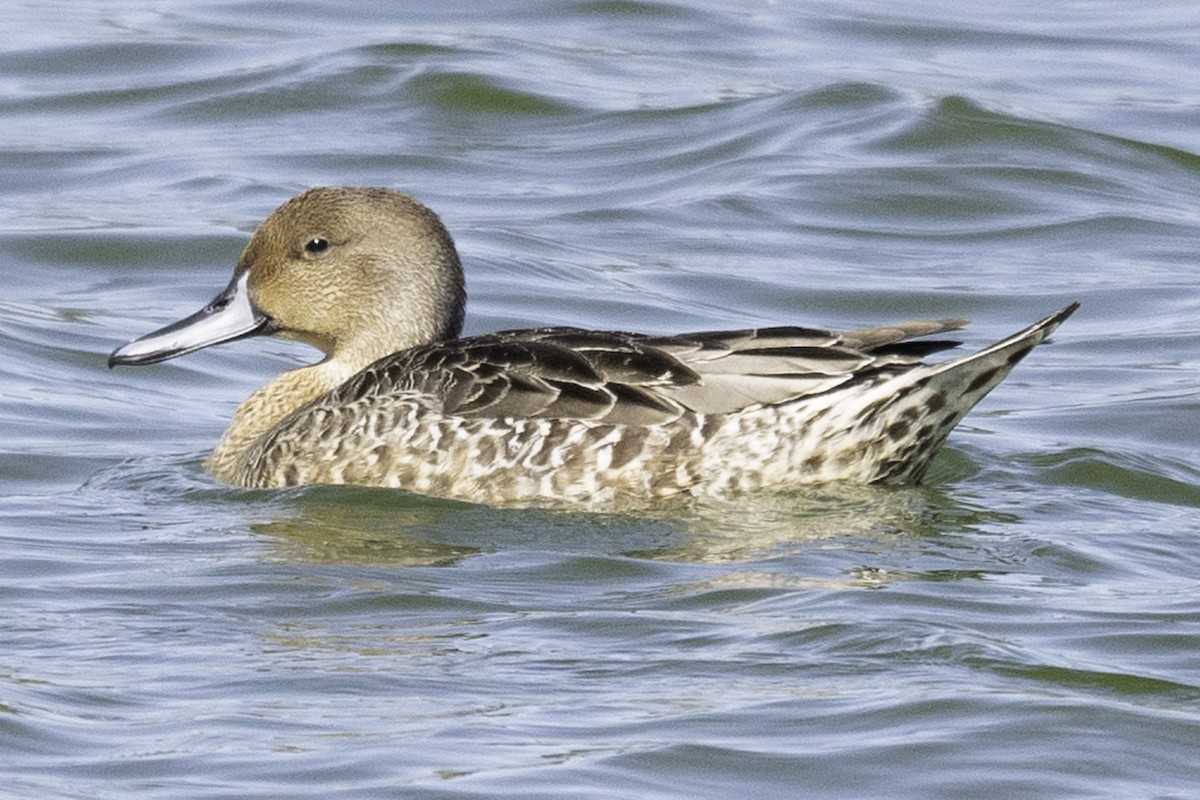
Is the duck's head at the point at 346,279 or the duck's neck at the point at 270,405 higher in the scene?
the duck's head at the point at 346,279

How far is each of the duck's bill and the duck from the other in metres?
0.42

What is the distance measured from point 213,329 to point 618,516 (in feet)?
5.93

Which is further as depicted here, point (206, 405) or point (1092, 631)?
point (206, 405)

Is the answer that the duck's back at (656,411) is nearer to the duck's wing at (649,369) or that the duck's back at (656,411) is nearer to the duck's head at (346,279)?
the duck's wing at (649,369)

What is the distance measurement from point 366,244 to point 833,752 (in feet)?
11.5

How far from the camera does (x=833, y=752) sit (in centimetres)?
587

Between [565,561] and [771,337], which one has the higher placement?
[771,337]

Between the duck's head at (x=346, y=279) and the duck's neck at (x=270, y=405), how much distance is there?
178 millimetres

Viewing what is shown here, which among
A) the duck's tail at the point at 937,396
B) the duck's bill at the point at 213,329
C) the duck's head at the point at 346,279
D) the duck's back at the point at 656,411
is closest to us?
the duck's tail at the point at 937,396

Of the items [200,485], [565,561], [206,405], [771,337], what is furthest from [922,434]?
[206,405]

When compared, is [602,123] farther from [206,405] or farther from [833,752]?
[833,752]

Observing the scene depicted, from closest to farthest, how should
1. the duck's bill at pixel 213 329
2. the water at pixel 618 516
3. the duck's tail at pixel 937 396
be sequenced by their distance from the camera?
the water at pixel 618 516
the duck's tail at pixel 937 396
the duck's bill at pixel 213 329

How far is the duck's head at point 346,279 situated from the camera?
8.80 metres

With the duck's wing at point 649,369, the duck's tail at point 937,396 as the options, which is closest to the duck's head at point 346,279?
the duck's wing at point 649,369
